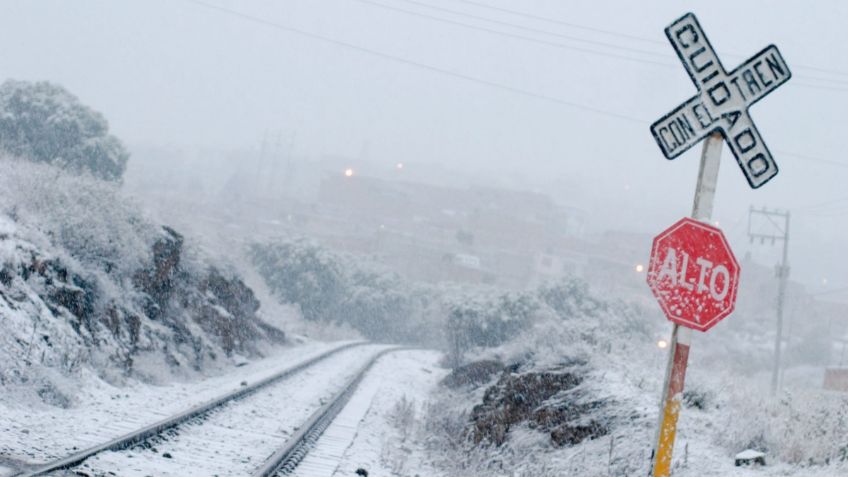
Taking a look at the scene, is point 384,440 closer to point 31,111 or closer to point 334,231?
point 31,111

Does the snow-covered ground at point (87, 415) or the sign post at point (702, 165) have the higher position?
the sign post at point (702, 165)

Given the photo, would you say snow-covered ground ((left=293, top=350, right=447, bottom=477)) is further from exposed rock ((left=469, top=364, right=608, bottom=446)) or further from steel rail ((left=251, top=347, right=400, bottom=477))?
exposed rock ((left=469, top=364, right=608, bottom=446))

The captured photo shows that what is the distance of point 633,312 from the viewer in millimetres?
54625

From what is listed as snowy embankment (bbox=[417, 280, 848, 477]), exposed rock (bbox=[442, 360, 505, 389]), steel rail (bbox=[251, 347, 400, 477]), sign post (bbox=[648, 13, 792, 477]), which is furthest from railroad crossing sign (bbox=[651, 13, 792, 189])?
exposed rock (bbox=[442, 360, 505, 389])

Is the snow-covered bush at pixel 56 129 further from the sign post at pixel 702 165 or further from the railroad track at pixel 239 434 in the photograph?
the sign post at pixel 702 165

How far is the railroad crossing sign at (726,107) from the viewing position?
220 inches

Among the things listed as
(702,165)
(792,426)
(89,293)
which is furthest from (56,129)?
(702,165)

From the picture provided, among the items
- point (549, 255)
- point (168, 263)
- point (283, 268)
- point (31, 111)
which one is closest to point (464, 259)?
point (549, 255)

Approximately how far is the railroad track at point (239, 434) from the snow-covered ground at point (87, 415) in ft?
1.18

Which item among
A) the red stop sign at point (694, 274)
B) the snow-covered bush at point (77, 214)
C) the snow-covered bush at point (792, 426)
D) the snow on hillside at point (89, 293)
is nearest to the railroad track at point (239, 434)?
the snow on hillside at point (89, 293)

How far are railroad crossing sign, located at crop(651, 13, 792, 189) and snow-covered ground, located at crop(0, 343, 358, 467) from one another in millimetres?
6911

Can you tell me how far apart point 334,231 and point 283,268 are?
43531 millimetres

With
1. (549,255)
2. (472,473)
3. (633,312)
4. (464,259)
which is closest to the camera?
(472,473)

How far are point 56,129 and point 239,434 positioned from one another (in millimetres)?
29533
